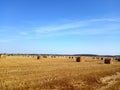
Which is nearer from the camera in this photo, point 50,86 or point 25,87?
point 25,87

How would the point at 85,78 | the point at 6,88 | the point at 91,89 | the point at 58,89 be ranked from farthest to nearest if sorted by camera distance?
the point at 85,78
the point at 91,89
the point at 58,89
the point at 6,88

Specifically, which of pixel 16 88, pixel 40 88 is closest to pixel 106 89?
pixel 40 88

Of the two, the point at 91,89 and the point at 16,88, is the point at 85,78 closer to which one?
the point at 91,89

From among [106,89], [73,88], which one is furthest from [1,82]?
[106,89]

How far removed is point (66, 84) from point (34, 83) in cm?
231

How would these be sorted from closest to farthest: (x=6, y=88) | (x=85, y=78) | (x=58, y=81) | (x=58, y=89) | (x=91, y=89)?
(x=6, y=88)
(x=58, y=89)
(x=91, y=89)
(x=58, y=81)
(x=85, y=78)

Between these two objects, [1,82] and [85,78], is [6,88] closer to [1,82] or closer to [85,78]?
[1,82]

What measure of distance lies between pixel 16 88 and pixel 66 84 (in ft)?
13.1

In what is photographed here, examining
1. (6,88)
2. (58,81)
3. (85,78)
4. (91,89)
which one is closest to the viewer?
(6,88)

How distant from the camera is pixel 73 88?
15.2 metres

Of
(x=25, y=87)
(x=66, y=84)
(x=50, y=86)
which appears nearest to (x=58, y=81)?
(x=66, y=84)

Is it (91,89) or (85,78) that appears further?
(85,78)

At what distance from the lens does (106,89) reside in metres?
15.8

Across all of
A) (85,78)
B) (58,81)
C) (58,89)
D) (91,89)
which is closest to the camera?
(58,89)
